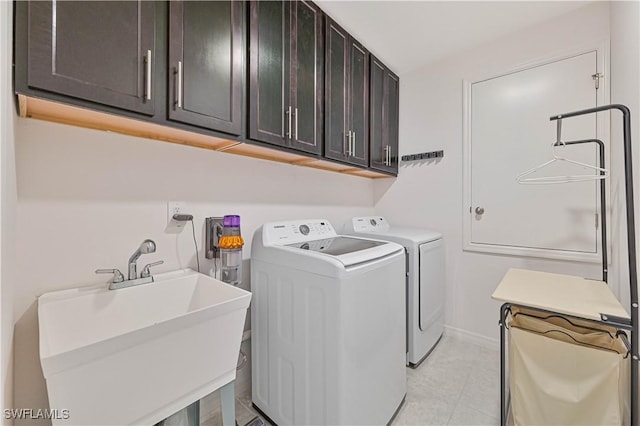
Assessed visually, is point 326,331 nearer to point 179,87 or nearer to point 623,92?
point 179,87

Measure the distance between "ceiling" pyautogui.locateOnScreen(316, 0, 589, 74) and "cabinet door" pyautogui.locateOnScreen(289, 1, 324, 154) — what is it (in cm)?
22

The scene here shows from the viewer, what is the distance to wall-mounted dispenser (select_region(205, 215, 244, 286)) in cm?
138


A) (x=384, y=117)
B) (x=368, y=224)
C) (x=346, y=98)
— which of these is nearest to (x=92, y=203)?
(x=346, y=98)

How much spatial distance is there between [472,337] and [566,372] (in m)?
1.21

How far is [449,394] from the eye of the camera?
168cm

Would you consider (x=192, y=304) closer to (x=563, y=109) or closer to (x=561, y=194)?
(x=561, y=194)

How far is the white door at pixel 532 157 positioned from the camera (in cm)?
182

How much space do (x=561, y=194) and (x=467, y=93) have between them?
3.68ft

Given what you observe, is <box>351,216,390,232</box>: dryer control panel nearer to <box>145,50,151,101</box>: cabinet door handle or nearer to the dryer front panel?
the dryer front panel

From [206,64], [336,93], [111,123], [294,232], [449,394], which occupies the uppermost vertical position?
[336,93]

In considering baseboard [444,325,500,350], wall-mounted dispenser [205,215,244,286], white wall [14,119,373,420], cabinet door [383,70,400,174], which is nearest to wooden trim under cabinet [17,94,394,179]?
white wall [14,119,373,420]

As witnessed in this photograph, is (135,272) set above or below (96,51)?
below

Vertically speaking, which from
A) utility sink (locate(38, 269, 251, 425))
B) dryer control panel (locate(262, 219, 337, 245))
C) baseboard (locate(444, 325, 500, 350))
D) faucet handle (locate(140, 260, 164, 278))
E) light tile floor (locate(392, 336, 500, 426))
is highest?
dryer control panel (locate(262, 219, 337, 245))

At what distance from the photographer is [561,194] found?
1897 millimetres
